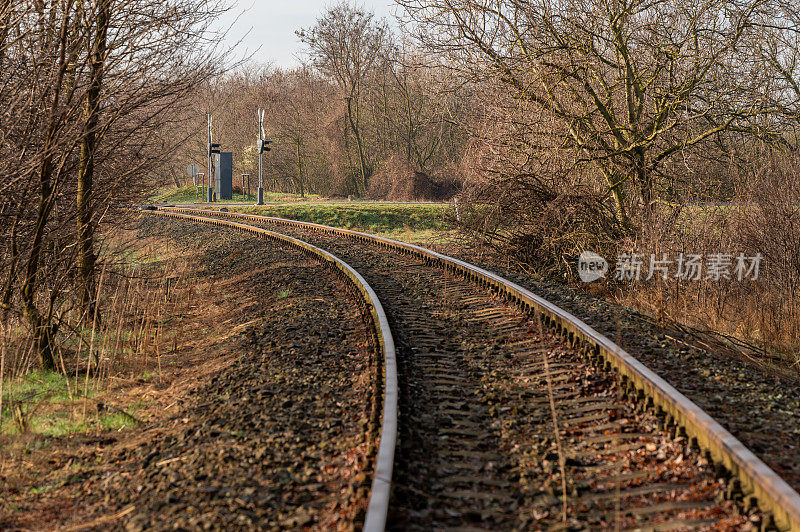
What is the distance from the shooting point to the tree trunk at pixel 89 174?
7.24 meters

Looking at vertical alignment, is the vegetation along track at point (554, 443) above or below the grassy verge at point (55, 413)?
above

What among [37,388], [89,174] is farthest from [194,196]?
[37,388]

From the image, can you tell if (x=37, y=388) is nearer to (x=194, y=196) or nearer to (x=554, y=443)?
(x=554, y=443)

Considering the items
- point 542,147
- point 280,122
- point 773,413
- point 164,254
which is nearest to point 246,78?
point 280,122

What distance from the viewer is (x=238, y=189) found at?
46.1m

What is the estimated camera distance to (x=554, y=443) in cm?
451

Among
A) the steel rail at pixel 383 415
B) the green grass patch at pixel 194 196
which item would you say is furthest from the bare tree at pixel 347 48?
the steel rail at pixel 383 415

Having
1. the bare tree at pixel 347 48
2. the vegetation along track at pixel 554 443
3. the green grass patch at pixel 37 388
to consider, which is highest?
the bare tree at pixel 347 48

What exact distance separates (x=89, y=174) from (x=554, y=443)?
682cm

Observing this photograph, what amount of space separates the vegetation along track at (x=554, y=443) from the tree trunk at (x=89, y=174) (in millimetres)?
4080

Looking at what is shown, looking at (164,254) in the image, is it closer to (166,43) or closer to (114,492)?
(166,43)

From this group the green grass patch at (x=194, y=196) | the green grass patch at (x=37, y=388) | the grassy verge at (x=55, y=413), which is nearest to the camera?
the grassy verge at (x=55, y=413)

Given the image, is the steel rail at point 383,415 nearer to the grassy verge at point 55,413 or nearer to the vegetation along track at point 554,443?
the vegetation along track at point 554,443

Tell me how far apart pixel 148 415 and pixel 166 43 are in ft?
13.4
